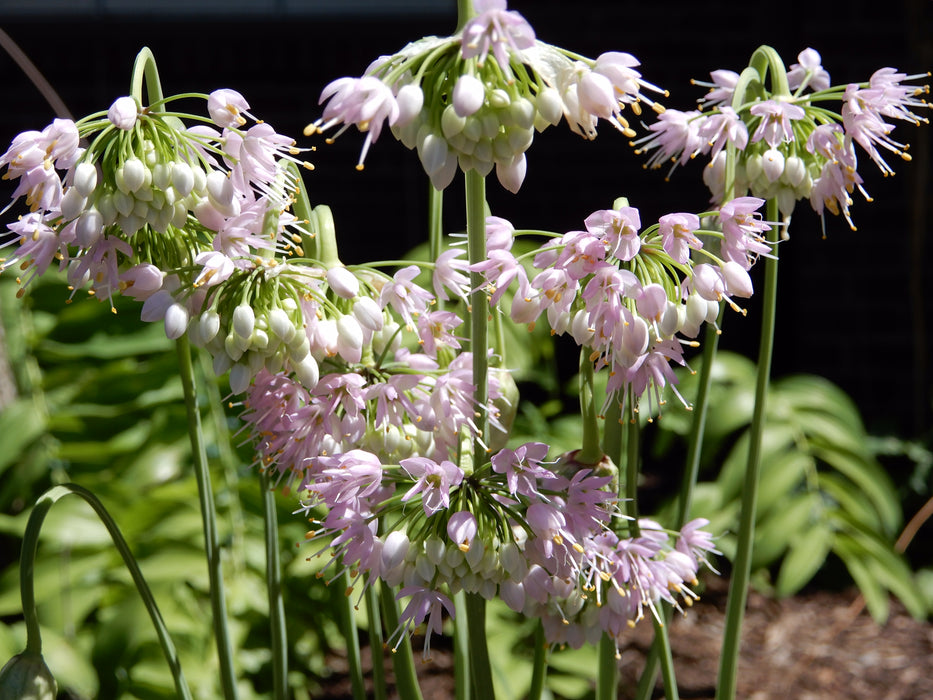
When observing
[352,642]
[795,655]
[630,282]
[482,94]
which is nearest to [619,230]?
[630,282]

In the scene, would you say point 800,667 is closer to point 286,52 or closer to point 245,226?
point 245,226

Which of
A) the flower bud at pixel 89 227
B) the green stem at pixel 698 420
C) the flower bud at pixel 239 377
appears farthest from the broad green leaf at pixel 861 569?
the flower bud at pixel 89 227

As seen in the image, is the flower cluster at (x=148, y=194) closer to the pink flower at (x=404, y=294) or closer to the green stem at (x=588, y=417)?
the pink flower at (x=404, y=294)

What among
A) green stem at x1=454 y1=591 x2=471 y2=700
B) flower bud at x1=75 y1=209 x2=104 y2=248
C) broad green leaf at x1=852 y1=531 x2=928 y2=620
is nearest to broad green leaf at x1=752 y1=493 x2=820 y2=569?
broad green leaf at x1=852 y1=531 x2=928 y2=620

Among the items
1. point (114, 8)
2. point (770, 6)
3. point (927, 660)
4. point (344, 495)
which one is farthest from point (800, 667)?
point (114, 8)

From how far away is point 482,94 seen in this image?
0.64 metres

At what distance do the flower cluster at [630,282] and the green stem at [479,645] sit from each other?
0.24m

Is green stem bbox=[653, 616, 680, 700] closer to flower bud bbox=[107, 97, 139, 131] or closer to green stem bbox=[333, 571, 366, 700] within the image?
green stem bbox=[333, 571, 366, 700]

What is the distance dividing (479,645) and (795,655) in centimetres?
182

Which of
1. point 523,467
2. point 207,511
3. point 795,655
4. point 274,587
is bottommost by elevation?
point 795,655

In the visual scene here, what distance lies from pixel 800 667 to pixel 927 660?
0.33 meters

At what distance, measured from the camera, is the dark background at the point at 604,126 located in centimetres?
338

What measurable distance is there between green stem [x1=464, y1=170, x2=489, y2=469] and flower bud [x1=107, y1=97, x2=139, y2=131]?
28 cm

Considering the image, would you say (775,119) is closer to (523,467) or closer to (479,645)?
(523,467)
